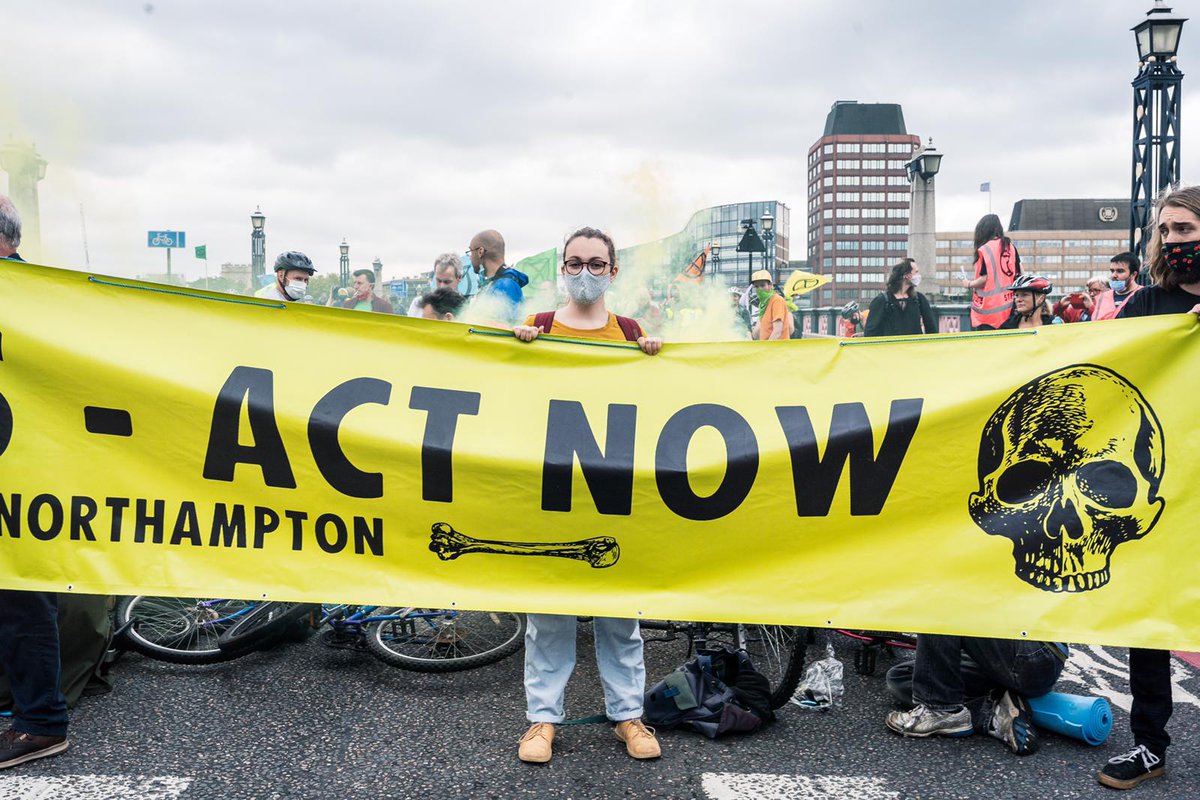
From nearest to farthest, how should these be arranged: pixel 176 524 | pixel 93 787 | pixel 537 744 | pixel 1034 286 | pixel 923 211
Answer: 1. pixel 93 787
2. pixel 176 524
3. pixel 537 744
4. pixel 1034 286
5. pixel 923 211

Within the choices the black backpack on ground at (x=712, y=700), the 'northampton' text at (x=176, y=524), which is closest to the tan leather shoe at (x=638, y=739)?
the black backpack on ground at (x=712, y=700)

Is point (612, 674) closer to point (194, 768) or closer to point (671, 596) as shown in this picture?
point (671, 596)

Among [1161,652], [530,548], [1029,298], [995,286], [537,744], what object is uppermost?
[995,286]

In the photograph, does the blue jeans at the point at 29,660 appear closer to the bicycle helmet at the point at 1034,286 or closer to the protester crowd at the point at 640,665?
the protester crowd at the point at 640,665

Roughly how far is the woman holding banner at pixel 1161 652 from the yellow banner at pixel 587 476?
179 millimetres

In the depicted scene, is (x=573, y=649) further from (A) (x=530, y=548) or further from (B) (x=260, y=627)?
(B) (x=260, y=627)

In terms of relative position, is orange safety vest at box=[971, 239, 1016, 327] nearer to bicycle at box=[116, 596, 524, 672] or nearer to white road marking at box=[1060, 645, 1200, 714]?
white road marking at box=[1060, 645, 1200, 714]

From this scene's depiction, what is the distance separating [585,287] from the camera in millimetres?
3777

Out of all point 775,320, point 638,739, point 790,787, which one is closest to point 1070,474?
point 790,787

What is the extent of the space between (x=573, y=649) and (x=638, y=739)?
415 millimetres

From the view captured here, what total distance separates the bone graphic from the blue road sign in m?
29.0

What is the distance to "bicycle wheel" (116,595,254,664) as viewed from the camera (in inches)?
177

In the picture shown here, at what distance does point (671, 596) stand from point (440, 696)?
133 cm

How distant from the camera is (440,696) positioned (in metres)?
4.18
